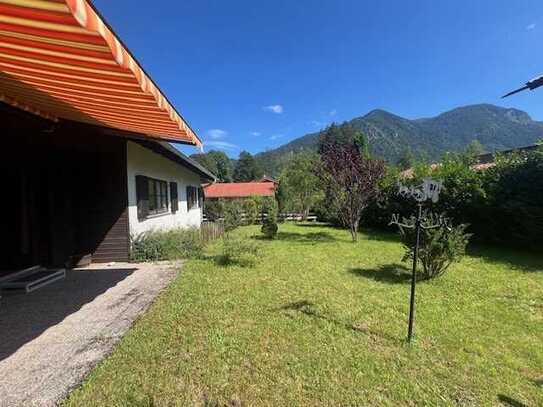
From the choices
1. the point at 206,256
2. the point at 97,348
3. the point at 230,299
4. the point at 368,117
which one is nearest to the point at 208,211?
the point at 206,256

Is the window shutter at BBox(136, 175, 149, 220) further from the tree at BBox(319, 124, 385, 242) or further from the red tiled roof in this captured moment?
the red tiled roof

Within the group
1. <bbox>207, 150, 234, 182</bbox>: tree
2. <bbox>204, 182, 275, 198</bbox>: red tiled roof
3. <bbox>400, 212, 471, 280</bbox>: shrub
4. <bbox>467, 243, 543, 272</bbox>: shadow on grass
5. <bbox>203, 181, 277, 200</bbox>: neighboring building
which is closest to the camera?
<bbox>400, 212, 471, 280</bbox>: shrub

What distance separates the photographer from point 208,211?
2359 cm

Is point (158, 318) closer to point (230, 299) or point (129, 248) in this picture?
point (230, 299)

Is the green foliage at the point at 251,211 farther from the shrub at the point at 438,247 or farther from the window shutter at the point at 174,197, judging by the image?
the shrub at the point at 438,247

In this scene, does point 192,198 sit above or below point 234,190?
below

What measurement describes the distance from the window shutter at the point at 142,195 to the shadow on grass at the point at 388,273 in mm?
6118

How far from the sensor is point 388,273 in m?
7.33

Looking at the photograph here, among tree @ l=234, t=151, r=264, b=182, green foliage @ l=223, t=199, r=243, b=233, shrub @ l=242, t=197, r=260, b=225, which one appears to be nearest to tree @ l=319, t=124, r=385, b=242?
green foliage @ l=223, t=199, r=243, b=233

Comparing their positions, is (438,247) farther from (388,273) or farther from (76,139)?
(76,139)

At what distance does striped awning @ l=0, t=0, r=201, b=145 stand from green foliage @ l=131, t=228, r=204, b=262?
488cm

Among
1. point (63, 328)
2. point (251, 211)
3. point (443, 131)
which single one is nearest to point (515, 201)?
point (63, 328)

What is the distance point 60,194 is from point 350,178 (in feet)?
31.7

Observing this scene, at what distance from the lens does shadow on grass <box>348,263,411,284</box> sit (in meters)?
6.72
